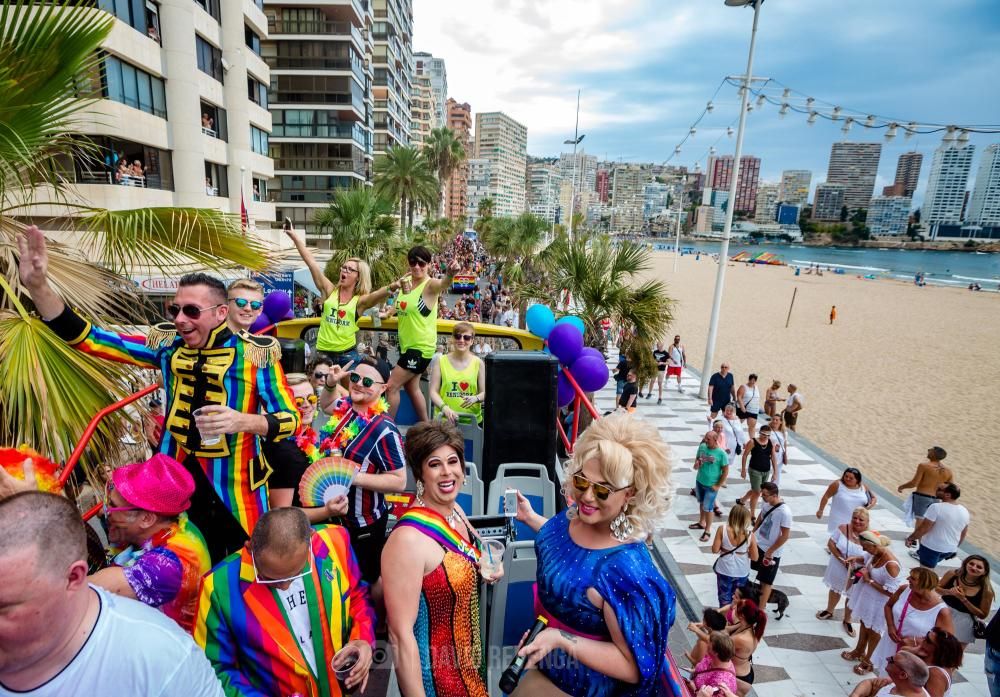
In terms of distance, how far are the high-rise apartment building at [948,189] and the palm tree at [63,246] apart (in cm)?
24789

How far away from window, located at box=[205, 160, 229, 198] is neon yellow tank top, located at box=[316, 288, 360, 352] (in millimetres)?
19110

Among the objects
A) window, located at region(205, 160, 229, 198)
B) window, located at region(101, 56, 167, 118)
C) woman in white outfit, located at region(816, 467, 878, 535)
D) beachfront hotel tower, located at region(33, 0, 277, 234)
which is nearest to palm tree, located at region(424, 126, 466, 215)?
beachfront hotel tower, located at region(33, 0, 277, 234)

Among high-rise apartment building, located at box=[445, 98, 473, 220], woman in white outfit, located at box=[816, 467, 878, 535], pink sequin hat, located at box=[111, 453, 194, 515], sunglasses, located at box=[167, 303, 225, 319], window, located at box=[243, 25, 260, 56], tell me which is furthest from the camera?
high-rise apartment building, located at box=[445, 98, 473, 220]

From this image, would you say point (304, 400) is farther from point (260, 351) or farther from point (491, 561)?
point (491, 561)

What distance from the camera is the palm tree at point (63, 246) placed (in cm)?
250

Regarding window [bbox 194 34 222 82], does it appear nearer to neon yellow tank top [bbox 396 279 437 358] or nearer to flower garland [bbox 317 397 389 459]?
neon yellow tank top [bbox 396 279 437 358]

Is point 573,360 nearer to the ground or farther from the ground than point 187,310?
nearer to the ground

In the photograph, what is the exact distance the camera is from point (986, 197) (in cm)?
16700

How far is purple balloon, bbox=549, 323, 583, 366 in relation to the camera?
20.1 ft

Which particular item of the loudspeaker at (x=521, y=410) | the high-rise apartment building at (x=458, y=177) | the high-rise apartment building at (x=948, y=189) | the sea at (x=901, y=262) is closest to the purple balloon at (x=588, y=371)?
the loudspeaker at (x=521, y=410)

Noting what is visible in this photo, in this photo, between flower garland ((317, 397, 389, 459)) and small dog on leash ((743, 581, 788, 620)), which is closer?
flower garland ((317, 397, 389, 459))

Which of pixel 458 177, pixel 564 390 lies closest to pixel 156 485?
pixel 564 390

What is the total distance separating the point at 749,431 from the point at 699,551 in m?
4.37

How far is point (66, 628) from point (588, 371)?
537 cm
